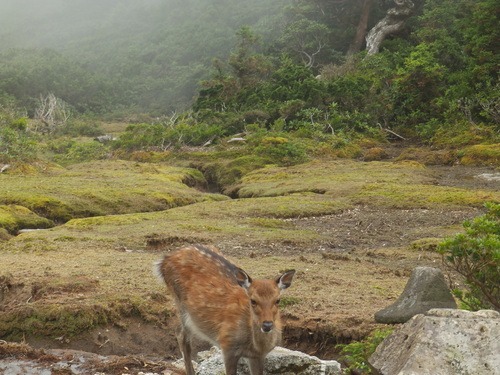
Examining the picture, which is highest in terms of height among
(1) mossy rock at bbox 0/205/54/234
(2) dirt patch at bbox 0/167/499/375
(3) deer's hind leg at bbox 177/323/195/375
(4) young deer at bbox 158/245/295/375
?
(4) young deer at bbox 158/245/295/375

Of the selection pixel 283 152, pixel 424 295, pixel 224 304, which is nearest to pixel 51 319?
pixel 224 304

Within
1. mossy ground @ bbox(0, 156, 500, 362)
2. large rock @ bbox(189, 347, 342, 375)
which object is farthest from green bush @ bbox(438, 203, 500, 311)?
mossy ground @ bbox(0, 156, 500, 362)

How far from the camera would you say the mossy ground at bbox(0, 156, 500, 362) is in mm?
12789

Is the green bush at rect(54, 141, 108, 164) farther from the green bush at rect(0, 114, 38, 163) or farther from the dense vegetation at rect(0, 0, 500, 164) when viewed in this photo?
the green bush at rect(0, 114, 38, 163)

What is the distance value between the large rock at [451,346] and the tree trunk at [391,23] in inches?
2964

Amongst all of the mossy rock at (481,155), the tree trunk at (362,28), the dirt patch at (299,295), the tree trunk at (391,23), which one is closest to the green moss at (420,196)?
the dirt patch at (299,295)

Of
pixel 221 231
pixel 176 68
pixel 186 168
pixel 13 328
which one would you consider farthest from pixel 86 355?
pixel 176 68

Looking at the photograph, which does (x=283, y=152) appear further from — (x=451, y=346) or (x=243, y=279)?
(x=451, y=346)

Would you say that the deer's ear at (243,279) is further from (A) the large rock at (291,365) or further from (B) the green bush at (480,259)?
(B) the green bush at (480,259)

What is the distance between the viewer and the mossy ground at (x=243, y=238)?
12789 millimetres

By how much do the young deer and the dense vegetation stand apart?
35.2m

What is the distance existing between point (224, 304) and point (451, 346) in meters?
3.40

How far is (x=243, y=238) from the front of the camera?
21922 millimetres

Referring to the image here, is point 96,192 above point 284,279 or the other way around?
the other way around
